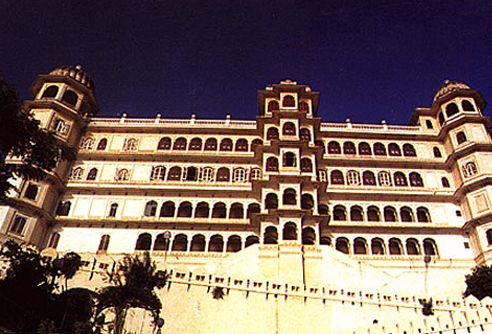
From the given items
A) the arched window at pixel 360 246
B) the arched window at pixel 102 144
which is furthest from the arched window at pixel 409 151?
the arched window at pixel 102 144

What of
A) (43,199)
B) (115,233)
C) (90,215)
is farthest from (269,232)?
(43,199)

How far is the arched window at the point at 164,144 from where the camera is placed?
46.4 meters

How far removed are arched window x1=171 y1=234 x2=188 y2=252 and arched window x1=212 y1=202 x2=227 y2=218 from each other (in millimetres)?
3981

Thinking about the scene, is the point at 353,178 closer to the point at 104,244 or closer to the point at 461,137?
the point at 461,137

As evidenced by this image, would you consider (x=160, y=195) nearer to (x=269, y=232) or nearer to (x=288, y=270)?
(x=269, y=232)

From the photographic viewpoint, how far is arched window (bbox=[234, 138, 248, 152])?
46406mm

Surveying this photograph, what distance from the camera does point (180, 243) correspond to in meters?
40.3

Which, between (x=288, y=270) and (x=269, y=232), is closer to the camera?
(x=288, y=270)

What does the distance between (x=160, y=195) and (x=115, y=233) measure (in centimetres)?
567

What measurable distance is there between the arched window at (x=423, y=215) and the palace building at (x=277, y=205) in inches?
4.5

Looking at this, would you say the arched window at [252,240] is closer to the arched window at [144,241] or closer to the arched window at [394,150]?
the arched window at [144,241]

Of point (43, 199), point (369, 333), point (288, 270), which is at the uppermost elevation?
point (43, 199)

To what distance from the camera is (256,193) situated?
4153 cm

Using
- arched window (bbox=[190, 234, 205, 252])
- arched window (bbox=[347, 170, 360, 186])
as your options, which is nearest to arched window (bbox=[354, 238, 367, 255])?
arched window (bbox=[347, 170, 360, 186])
